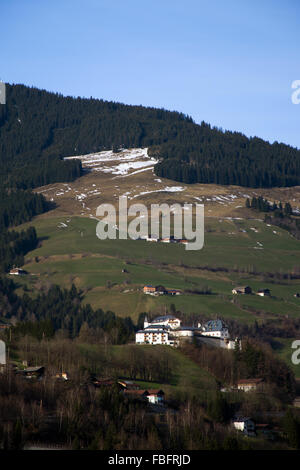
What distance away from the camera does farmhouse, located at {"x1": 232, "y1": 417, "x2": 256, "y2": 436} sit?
298 feet

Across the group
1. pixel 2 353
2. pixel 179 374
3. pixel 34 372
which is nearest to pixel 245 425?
pixel 179 374

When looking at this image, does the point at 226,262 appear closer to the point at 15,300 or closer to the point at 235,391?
the point at 15,300

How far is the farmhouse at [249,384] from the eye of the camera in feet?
364

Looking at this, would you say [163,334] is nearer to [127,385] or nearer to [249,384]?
[249,384]

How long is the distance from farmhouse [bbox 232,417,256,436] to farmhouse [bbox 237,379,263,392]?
54.7 ft

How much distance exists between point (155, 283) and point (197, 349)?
148 feet

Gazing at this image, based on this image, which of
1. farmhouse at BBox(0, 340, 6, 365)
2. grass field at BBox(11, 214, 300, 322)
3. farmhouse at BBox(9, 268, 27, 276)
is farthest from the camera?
farmhouse at BBox(9, 268, 27, 276)

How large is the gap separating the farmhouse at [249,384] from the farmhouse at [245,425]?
1666 cm

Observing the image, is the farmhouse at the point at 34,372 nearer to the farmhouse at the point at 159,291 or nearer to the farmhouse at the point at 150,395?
the farmhouse at the point at 150,395

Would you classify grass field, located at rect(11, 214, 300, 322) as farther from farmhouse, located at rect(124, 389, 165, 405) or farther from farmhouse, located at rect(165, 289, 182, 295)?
farmhouse, located at rect(124, 389, 165, 405)

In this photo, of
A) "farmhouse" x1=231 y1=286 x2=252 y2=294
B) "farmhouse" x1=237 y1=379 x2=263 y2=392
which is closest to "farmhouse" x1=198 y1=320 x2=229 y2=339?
"farmhouse" x1=237 y1=379 x2=263 y2=392

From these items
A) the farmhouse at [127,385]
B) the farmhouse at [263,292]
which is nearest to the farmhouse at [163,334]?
the farmhouse at [127,385]

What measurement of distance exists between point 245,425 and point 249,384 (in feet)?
68.1
